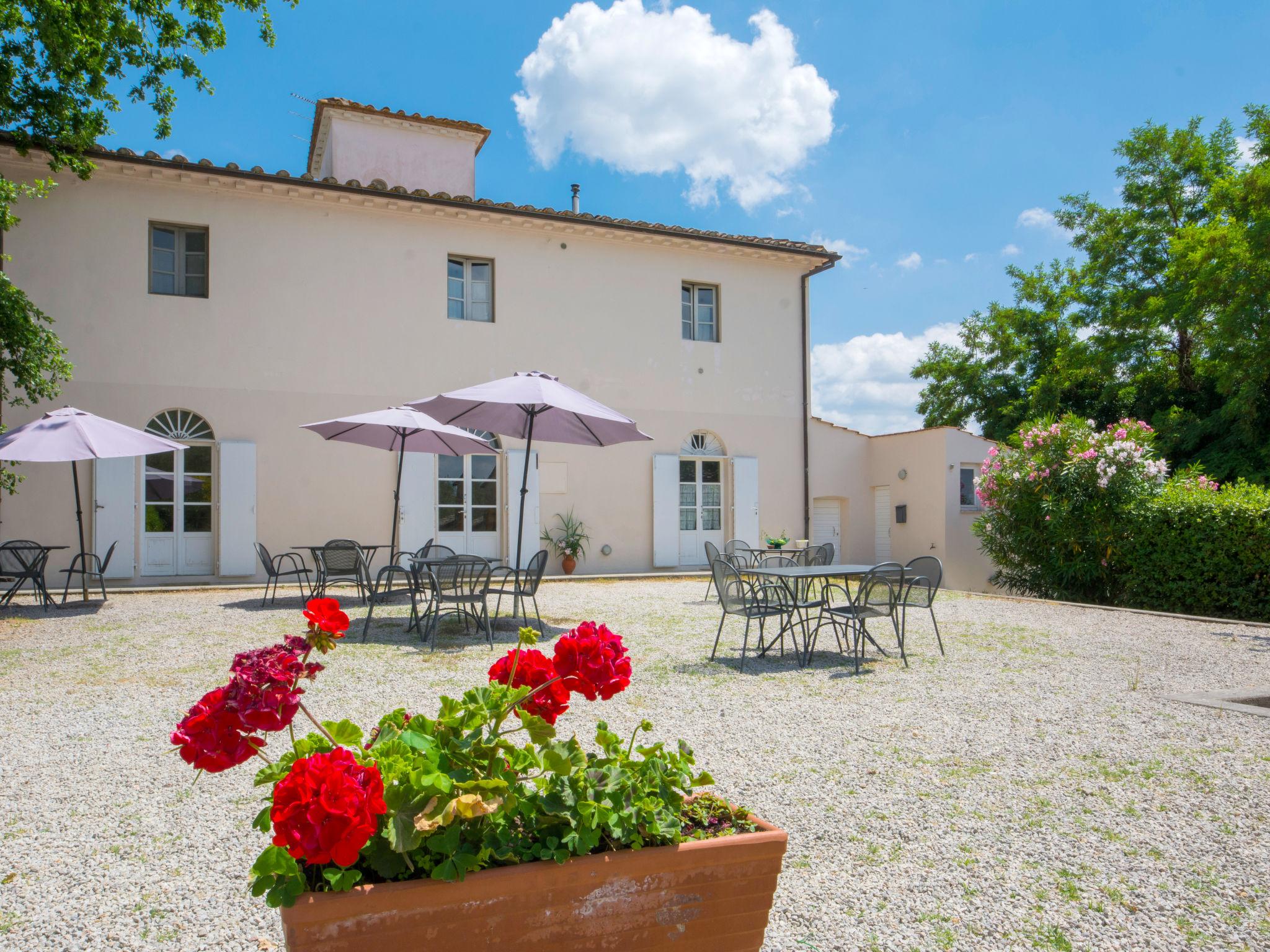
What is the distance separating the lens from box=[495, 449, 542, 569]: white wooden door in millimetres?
11984

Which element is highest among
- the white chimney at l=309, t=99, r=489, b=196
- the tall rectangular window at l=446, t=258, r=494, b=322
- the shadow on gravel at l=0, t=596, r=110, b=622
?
the white chimney at l=309, t=99, r=489, b=196

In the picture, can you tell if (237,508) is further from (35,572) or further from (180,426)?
(35,572)

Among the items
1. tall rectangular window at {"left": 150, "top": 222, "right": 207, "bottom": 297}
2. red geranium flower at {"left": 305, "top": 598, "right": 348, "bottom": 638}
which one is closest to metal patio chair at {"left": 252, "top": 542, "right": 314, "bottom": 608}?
tall rectangular window at {"left": 150, "top": 222, "right": 207, "bottom": 297}

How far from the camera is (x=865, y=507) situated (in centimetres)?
1495

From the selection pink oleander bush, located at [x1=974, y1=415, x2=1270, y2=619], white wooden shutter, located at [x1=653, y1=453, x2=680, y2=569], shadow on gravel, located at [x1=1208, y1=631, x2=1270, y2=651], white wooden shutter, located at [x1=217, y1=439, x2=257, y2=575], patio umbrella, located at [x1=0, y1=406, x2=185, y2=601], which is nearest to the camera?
shadow on gravel, located at [x1=1208, y1=631, x2=1270, y2=651]

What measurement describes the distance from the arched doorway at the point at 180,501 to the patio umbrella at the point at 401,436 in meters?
2.82

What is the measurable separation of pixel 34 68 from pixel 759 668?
8.90 metres

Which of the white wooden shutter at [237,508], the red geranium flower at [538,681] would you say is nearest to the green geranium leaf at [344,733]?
the red geranium flower at [538,681]

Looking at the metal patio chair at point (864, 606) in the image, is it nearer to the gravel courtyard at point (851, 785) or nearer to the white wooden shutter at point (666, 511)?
the gravel courtyard at point (851, 785)

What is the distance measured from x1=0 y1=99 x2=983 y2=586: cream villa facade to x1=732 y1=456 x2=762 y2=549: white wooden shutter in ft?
0.13

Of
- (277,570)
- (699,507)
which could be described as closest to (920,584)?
(277,570)

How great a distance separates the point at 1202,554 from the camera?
8430 mm

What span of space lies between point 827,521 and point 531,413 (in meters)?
9.07

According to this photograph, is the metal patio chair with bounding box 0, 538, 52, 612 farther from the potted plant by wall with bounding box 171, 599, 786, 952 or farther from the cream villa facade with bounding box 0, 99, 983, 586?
the potted plant by wall with bounding box 171, 599, 786, 952
